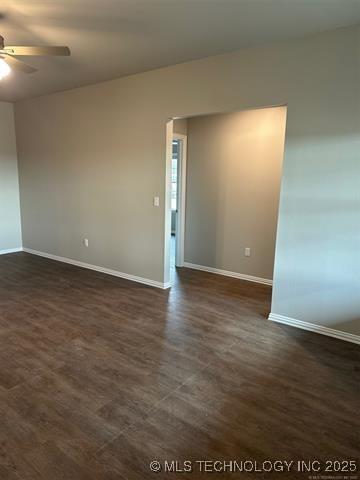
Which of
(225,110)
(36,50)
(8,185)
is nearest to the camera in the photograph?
(36,50)

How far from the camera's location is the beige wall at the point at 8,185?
5.80m

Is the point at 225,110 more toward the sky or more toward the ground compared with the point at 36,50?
more toward the ground

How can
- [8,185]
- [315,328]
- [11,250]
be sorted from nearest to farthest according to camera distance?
1. [315,328]
2. [8,185]
3. [11,250]

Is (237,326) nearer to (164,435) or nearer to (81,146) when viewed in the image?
(164,435)

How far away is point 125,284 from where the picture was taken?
4.50m

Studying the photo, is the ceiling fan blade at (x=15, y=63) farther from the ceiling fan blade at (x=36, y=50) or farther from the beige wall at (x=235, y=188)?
the beige wall at (x=235, y=188)

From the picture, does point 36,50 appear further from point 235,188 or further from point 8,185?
point 8,185

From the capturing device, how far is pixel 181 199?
5.27 meters

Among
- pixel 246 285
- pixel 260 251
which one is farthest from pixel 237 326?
pixel 260 251

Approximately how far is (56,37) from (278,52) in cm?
206

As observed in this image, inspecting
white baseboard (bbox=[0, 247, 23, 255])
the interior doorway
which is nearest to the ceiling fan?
the interior doorway

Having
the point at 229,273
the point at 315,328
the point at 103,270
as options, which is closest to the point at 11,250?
the point at 103,270

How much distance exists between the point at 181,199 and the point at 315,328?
2.91m

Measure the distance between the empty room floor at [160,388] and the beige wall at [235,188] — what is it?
1.13 m
